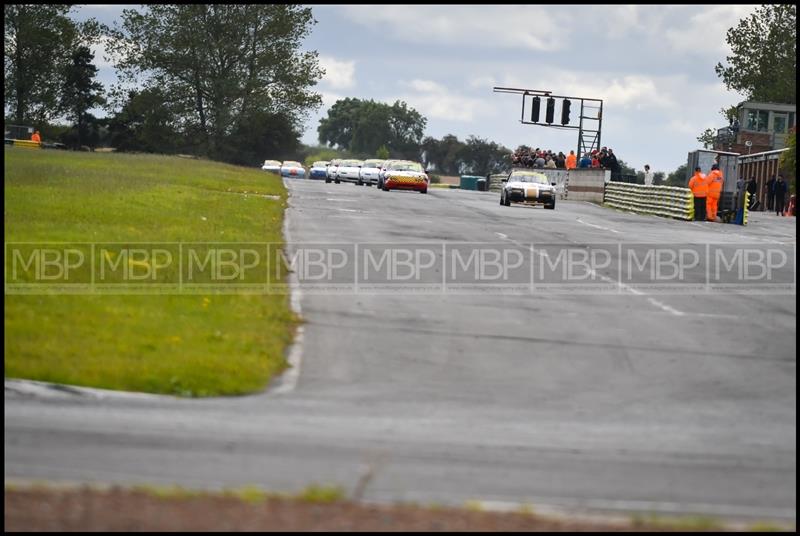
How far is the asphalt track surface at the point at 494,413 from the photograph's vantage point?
8.00m

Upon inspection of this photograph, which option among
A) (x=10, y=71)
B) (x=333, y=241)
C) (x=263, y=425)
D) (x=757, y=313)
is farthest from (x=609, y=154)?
(x=10, y=71)

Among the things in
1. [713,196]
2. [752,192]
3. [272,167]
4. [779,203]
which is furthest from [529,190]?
[272,167]

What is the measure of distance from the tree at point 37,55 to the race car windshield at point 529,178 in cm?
6165

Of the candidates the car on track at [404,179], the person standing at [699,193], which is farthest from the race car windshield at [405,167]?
the person standing at [699,193]

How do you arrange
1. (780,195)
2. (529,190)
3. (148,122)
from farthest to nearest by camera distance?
(148,122), (780,195), (529,190)

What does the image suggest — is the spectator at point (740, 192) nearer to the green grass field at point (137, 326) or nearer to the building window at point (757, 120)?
the green grass field at point (137, 326)

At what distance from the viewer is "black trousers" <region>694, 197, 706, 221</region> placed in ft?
140

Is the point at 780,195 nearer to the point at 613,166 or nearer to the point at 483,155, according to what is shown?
the point at 613,166

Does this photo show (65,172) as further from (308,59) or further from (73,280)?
(308,59)

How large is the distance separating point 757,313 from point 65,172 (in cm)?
2392

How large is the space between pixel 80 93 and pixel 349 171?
41475 mm

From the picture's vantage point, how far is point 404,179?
55.2 meters

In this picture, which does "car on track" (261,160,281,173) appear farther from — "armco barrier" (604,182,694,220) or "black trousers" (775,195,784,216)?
"black trousers" (775,195,784,216)

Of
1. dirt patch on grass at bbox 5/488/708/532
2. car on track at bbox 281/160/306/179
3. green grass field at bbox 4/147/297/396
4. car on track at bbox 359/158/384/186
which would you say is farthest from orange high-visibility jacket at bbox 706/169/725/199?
car on track at bbox 281/160/306/179
